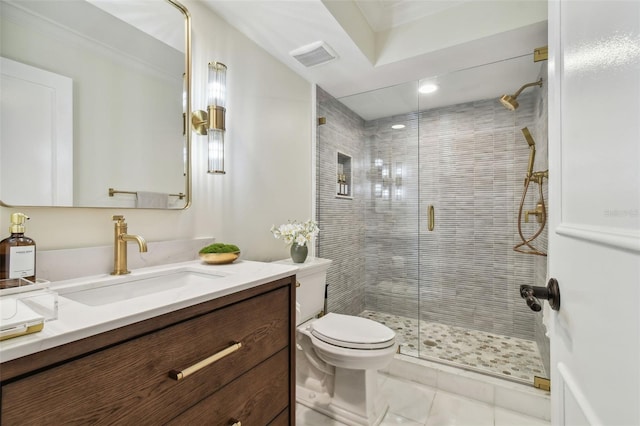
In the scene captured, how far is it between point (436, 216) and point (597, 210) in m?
2.40

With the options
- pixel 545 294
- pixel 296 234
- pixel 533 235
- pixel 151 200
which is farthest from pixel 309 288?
pixel 533 235

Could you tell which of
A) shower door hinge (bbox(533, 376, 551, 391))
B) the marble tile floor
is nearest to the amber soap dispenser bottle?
the marble tile floor

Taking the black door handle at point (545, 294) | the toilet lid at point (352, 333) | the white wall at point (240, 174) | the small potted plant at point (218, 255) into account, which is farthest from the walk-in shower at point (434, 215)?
the black door handle at point (545, 294)

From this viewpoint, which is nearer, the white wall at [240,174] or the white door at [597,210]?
the white door at [597,210]

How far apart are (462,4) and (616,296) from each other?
2068 millimetres

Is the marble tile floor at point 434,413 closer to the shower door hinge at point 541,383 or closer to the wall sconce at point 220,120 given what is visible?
the shower door hinge at point 541,383

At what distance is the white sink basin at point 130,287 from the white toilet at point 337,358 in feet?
2.04

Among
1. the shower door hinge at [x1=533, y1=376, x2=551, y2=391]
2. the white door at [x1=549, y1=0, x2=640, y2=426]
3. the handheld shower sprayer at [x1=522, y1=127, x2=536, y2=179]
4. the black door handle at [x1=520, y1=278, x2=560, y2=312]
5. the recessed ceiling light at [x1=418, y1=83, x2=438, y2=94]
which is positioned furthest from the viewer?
the recessed ceiling light at [x1=418, y1=83, x2=438, y2=94]

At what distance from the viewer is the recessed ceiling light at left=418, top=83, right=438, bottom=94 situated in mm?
2447

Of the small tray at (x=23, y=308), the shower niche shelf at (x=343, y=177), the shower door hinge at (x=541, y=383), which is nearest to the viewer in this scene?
the small tray at (x=23, y=308)

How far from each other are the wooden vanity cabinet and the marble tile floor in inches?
31.7

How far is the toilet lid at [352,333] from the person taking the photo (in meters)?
1.50

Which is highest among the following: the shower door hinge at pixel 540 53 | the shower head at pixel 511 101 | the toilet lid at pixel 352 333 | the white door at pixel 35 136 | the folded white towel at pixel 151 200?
the shower door hinge at pixel 540 53

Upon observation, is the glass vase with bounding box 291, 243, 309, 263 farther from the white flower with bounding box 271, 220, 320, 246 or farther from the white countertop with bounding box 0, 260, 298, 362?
the white countertop with bounding box 0, 260, 298, 362
